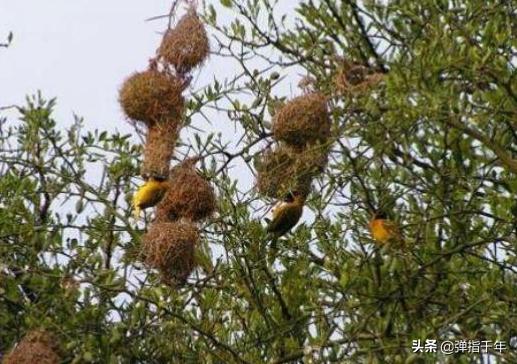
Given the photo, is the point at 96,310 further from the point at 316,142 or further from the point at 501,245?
the point at 501,245

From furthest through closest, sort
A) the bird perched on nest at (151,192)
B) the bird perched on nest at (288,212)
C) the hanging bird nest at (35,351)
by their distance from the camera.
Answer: the bird perched on nest at (288,212), the bird perched on nest at (151,192), the hanging bird nest at (35,351)

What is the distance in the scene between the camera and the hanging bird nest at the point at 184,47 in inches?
146

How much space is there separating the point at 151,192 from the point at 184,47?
17.0 inches

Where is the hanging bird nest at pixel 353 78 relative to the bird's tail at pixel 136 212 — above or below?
above

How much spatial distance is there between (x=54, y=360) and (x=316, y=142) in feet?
2.96

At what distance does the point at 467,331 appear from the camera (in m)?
3.48

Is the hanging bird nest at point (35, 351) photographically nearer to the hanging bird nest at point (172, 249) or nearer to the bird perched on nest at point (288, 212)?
the hanging bird nest at point (172, 249)

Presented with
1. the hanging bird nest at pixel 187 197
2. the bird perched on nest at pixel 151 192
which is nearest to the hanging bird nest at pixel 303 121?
the hanging bird nest at pixel 187 197

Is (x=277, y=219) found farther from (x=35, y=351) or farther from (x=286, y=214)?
(x=35, y=351)

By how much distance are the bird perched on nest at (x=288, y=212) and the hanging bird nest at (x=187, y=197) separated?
0.75 feet

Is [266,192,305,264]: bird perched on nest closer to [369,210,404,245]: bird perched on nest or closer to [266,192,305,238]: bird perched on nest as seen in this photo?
[266,192,305,238]: bird perched on nest

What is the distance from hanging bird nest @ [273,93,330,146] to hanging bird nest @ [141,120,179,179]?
0.30 meters

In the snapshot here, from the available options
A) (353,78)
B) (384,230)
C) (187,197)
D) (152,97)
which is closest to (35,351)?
(187,197)

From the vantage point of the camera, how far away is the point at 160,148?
3.58 m
